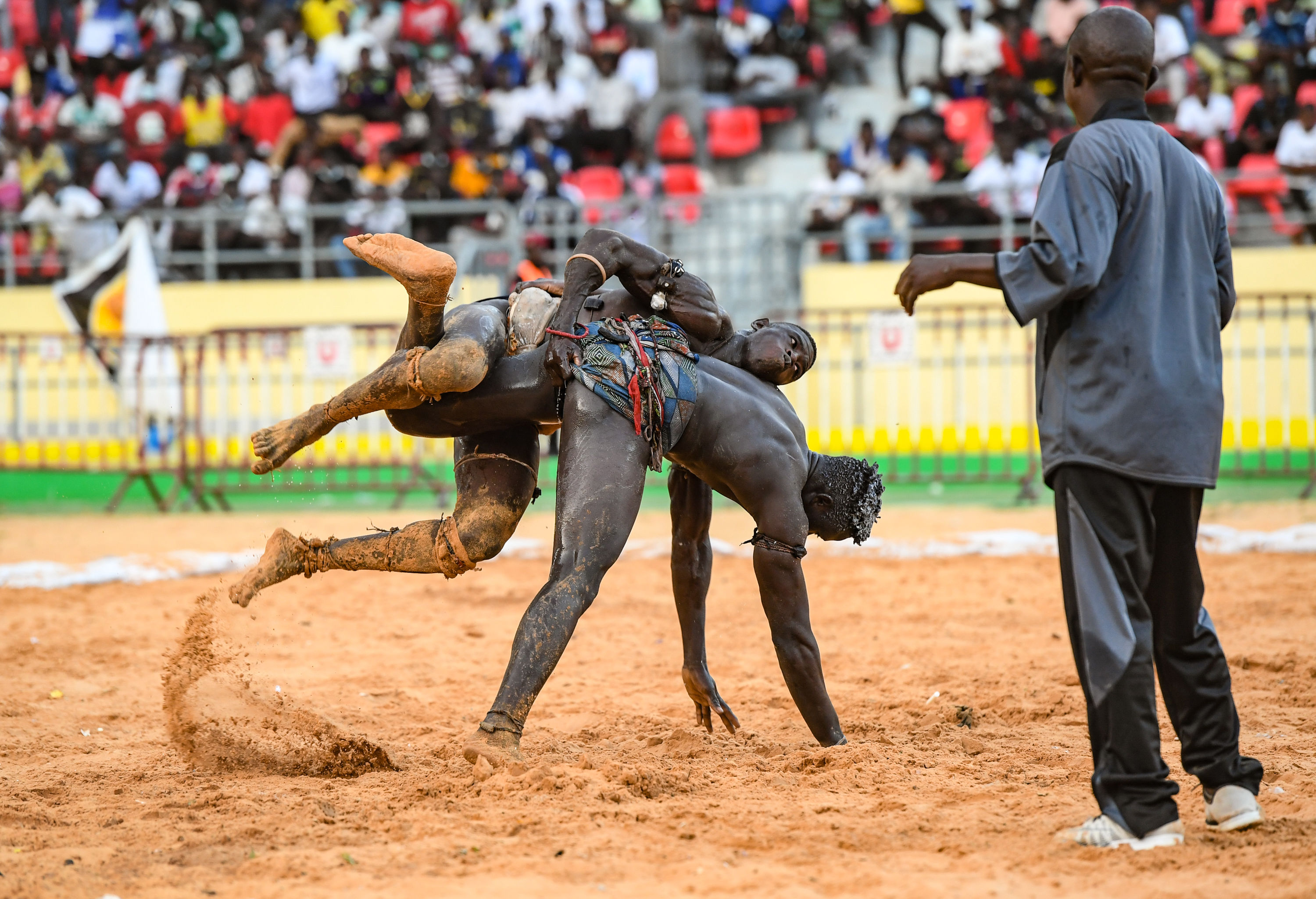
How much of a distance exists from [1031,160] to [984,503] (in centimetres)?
524

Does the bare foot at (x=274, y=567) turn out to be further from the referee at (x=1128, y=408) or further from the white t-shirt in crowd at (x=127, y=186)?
the white t-shirt in crowd at (x=127, y=186)

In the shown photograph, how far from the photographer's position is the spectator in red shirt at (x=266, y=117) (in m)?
18.2

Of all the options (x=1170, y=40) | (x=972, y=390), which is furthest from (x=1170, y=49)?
(x=972, y=390)

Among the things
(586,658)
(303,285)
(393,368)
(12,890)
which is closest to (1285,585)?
(586,658)

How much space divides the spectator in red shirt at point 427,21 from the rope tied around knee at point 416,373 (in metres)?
15.6

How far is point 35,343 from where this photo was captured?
15758mm

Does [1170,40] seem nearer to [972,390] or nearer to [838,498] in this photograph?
[972,390]

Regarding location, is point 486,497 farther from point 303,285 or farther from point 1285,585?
point 303,285

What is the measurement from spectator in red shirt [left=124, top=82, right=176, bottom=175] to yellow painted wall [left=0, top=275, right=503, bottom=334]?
2.85 meters

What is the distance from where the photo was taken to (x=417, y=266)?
14.3 ft

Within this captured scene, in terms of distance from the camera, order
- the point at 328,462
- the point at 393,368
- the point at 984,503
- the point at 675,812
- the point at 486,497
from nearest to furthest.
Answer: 1. the point at 675,812
2. the point at 393,368
3. the point at 486,497
4. the point at 984,503
5. the point at 328,462

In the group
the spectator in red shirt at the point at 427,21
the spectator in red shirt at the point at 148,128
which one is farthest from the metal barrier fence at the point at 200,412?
the spectator in red shirt at the point at 427,21

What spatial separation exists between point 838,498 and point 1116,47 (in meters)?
1.93

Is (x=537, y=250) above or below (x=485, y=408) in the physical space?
above
